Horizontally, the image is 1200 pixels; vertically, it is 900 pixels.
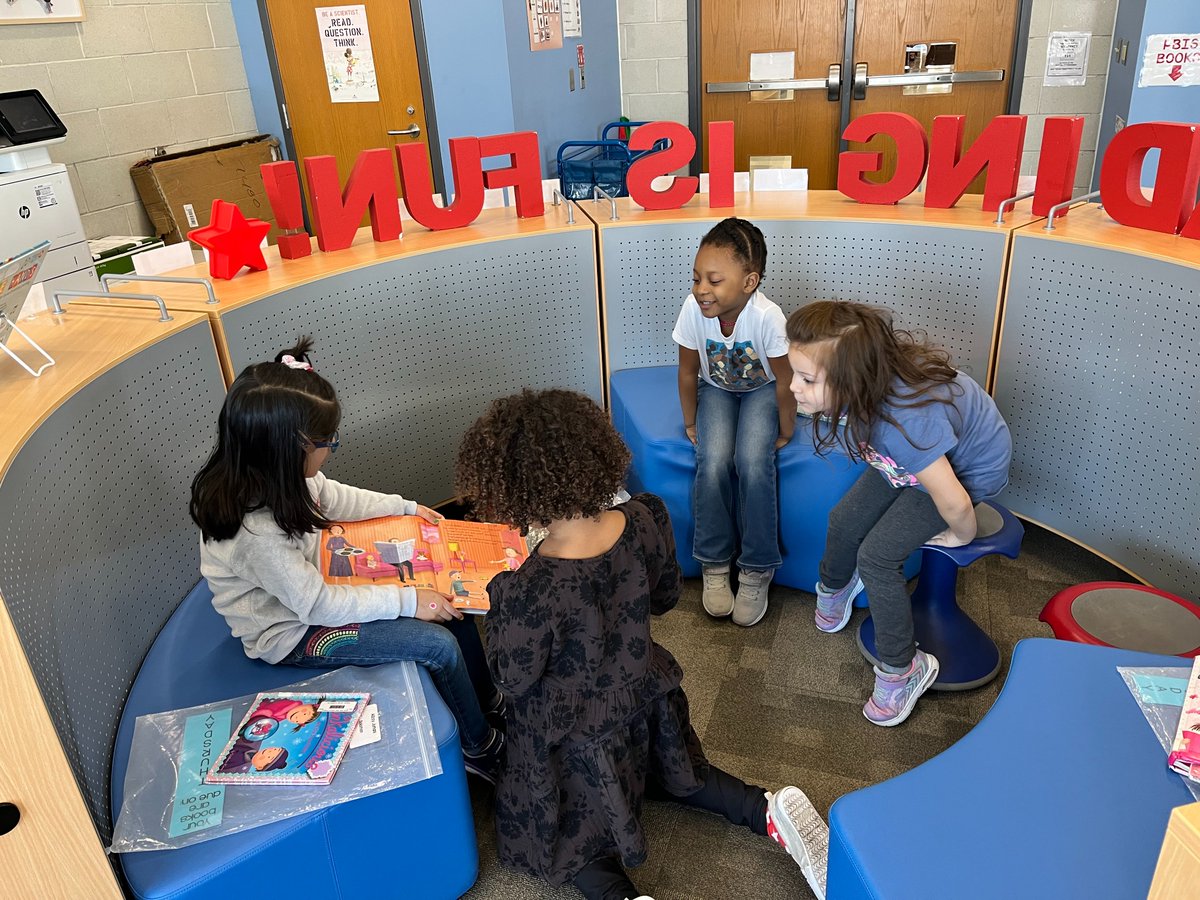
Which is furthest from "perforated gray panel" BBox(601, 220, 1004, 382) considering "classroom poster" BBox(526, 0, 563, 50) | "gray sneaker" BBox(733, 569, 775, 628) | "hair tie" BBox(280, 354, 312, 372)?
"classroom poster" BBox(526, 0, 563, 50)

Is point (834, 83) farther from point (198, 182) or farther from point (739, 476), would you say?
point (739, 476)

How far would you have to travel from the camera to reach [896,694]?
2119mm

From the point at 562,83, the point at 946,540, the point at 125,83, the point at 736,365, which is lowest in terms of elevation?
the point at 946,540

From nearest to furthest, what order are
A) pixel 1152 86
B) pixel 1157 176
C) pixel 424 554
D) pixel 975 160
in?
pixel 424 554, pixel 1157 176, pixel 975 160, pixel 1152 86

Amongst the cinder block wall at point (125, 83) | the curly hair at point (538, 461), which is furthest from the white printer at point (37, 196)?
the curly hair at point (538, 461)

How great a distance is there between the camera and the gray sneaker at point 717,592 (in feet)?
8.36

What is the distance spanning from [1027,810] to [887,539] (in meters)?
0.84

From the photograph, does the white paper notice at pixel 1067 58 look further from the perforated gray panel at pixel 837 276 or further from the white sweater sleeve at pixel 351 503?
the white sweater sleeve at pixel 351 503

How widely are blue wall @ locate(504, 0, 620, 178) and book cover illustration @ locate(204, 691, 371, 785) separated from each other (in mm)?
3601

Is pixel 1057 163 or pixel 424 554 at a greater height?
pixel 1057 163

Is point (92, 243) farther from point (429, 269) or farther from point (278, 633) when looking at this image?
point (278, 633)

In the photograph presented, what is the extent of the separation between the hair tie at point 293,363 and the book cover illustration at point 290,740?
63cm

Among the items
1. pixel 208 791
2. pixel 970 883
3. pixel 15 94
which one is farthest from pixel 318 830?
pixel 15 94

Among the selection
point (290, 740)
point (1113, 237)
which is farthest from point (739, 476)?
point (290, 740)
